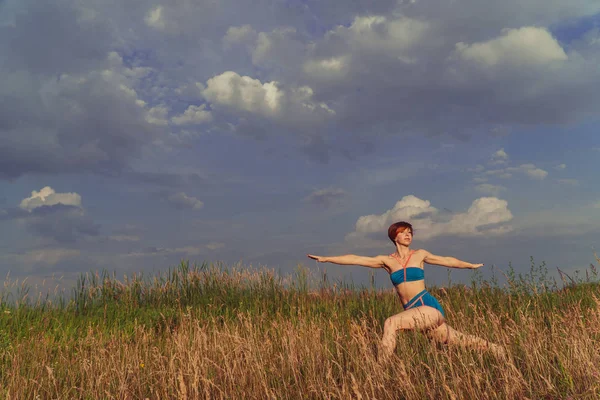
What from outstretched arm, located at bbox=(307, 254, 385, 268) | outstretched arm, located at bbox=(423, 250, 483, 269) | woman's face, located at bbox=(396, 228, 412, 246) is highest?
woman's face, located at bbox=(396, 228, 412, 246)

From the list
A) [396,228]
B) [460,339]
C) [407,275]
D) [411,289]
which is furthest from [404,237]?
[460,339]

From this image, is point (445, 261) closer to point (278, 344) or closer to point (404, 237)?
point (404, 237)

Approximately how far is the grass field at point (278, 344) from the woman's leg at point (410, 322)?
26 centimetres

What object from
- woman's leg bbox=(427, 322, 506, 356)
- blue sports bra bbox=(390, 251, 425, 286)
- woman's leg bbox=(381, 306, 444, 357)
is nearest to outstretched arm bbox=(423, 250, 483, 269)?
blue sports bra bbox=(390, 251, 425, 286)

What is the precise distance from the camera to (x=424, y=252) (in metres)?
7.88

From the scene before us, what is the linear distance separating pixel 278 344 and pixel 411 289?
2631 mm

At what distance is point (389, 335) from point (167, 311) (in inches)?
298

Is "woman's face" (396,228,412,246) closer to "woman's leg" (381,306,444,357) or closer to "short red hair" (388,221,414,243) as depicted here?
"short red hair" (388,221,414,243)

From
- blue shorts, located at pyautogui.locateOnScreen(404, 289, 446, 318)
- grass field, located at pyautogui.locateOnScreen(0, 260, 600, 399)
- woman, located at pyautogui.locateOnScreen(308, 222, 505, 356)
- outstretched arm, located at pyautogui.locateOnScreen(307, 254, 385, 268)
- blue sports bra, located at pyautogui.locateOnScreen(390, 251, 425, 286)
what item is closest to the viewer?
grass field, located at pyautogui.locateOnScreen(0, 260, 600, 399)

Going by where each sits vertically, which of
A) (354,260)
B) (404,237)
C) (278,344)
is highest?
(404,237)

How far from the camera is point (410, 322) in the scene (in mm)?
6875

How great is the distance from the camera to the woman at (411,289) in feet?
22.4

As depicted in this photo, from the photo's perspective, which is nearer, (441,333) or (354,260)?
(441,333)

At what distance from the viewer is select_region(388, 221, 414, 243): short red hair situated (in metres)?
7.82
